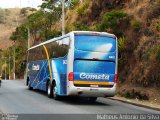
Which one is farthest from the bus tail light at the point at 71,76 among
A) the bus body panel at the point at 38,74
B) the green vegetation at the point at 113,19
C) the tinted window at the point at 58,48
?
the green vegetation at the point at 113,19

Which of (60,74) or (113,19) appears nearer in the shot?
(60,74)

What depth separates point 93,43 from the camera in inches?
730

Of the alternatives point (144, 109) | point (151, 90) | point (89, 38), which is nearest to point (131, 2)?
point (151, 90)

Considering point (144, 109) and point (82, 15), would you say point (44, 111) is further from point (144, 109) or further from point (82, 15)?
point (82, 15)

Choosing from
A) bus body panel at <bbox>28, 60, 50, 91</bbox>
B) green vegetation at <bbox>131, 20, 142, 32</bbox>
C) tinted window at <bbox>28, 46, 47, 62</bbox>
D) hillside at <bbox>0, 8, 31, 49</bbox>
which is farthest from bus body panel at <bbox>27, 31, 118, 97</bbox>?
hillside at <bbox>0, 8, 31, 49</bbox>

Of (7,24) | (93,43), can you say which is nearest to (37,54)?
(93,43)

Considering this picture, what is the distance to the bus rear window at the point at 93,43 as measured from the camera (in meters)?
18.4

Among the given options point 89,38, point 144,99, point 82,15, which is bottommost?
point 144,99

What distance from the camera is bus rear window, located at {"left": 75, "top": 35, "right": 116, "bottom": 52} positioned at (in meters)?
18.4

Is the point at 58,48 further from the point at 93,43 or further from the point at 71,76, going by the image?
the point at 71,76

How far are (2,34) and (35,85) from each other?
12555cm

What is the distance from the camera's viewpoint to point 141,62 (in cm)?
2438

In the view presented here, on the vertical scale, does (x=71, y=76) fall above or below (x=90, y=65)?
below

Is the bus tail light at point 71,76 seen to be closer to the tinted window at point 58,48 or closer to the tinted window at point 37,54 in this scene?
the tinted window at point 58,48
